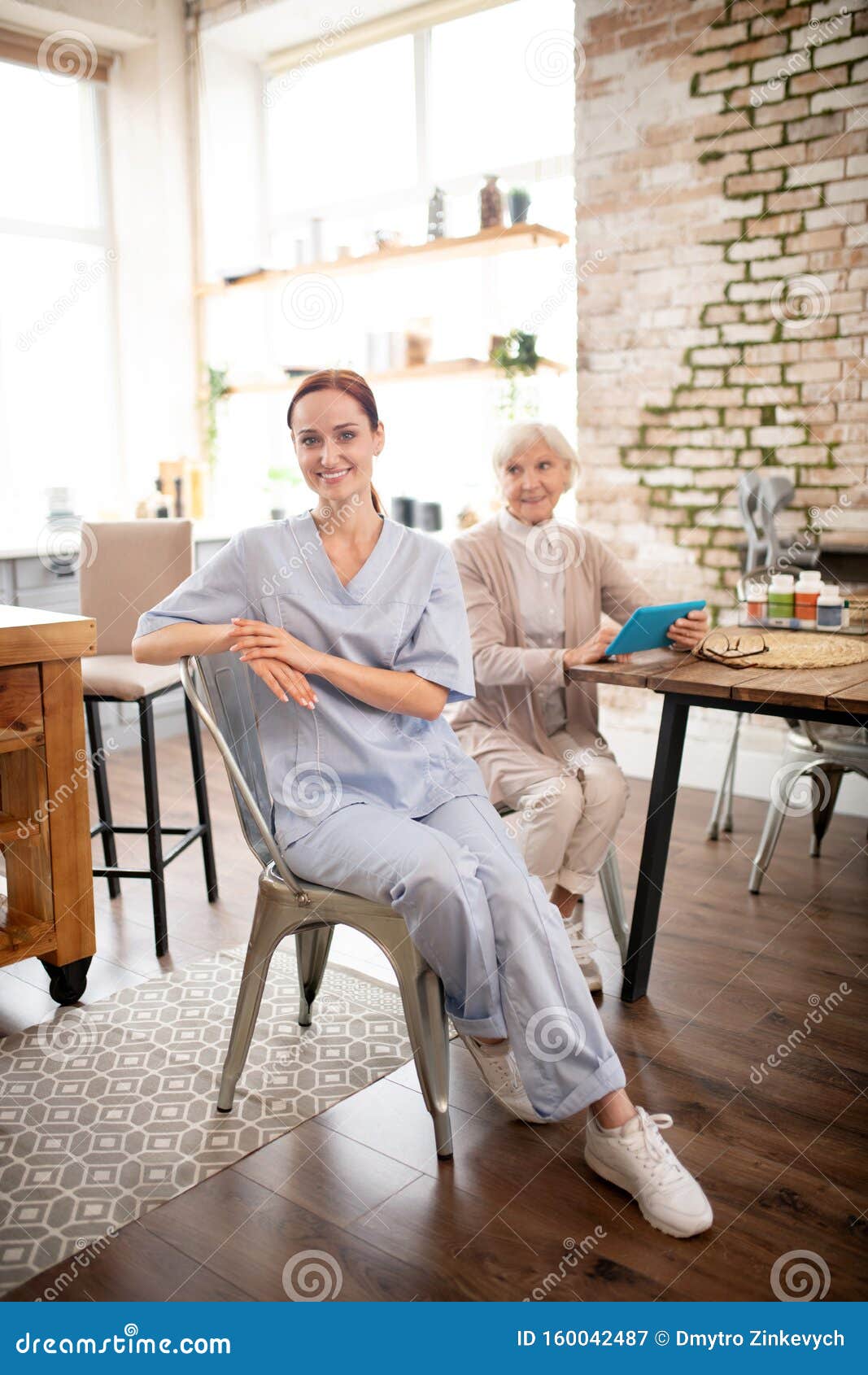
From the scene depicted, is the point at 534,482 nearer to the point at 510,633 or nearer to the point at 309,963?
the point at 510,633

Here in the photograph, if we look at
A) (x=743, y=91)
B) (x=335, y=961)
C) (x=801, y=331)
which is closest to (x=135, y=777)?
(x=335, y=961)

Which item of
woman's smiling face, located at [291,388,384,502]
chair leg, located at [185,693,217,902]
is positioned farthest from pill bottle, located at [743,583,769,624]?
chair leg, located at [185,693,217,902]

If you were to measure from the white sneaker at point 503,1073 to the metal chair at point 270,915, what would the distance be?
8cm

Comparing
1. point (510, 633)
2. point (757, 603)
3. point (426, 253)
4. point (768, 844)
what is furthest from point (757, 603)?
point (426, 253)

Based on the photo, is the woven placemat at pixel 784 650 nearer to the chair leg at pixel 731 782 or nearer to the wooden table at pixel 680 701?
the wooden table at pixel 680 701

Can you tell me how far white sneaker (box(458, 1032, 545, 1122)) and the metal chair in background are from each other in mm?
1622

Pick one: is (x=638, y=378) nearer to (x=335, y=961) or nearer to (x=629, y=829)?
(x=629, y=829)

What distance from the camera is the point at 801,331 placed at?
342 cm

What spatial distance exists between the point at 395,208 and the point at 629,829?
319cm

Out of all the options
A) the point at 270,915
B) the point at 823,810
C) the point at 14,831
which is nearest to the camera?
the point at 270,915

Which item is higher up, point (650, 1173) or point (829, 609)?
point (829, 609)

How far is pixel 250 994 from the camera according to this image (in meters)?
1.83

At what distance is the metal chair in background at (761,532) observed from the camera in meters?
3.31

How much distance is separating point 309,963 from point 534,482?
3.70ft
